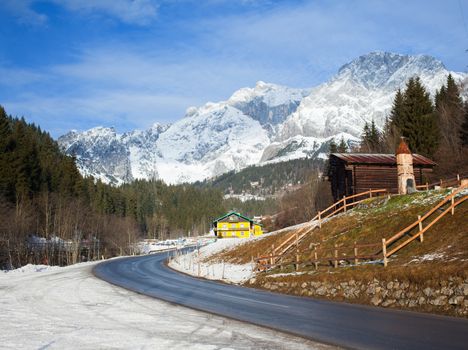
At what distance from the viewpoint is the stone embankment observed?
16.3 m

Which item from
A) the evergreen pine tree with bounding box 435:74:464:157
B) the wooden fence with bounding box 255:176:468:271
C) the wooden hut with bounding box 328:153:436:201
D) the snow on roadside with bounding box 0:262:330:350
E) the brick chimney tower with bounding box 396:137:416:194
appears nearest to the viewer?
the snow on roadside with bounding box 0:262:330:350

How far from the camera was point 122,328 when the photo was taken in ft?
45.2

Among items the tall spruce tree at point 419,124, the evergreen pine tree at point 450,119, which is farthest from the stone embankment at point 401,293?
the tall spruce tree at point 419,124

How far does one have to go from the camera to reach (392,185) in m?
55.8

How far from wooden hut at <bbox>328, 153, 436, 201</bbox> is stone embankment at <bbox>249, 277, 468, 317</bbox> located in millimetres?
31250

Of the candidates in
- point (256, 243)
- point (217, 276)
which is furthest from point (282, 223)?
point (217, 276)

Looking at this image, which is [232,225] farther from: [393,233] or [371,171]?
[393,233]

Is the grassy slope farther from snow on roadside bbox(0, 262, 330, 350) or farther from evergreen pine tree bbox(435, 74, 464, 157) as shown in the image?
evergreen pine tree bbox(435, 74, 464, 157)

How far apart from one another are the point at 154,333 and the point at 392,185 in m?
48.1

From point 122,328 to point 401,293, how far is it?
11.4 metres

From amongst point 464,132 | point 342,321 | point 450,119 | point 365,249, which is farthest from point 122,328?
point 450,119

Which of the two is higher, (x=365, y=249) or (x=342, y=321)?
(x=365, y=249)

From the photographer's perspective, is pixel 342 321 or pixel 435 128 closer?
pixel 342 321

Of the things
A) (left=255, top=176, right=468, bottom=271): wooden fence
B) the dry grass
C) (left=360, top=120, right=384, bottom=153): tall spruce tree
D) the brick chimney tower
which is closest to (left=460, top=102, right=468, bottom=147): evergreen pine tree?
the brick chimney tower
